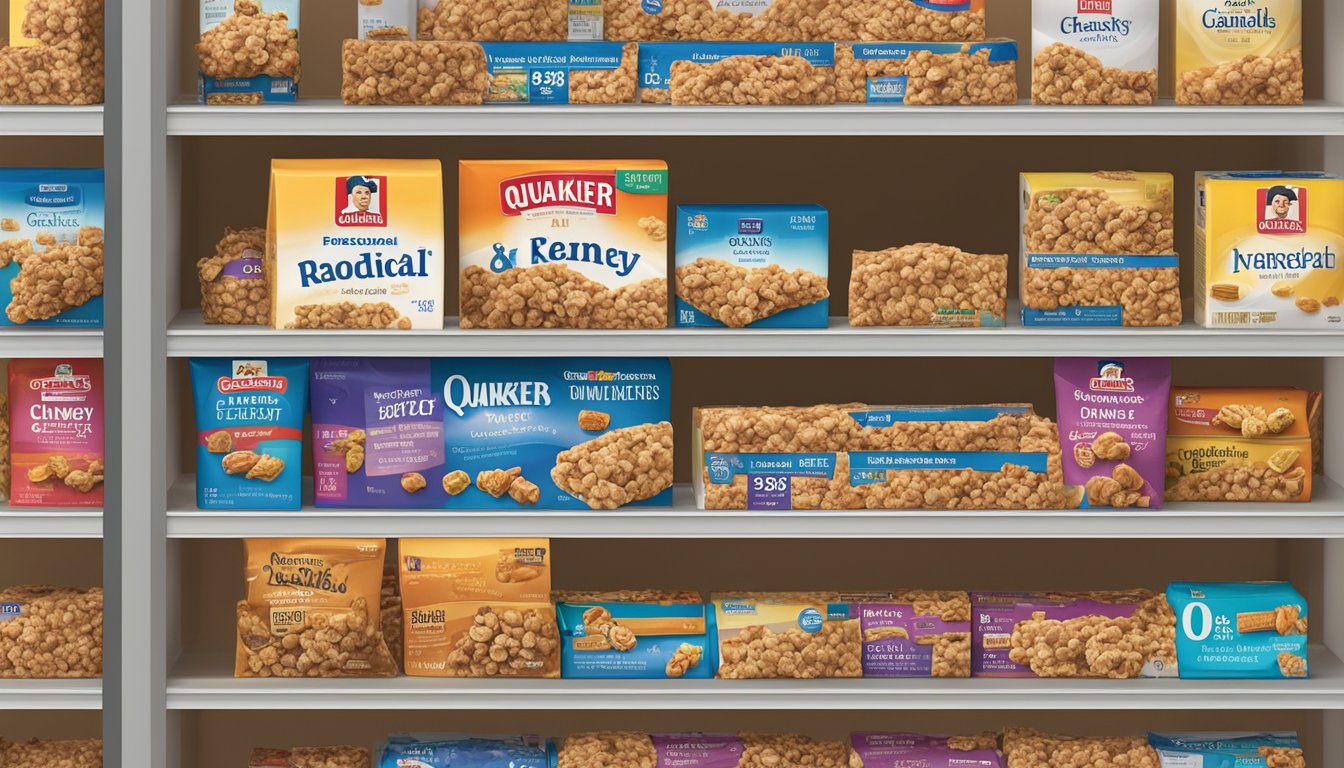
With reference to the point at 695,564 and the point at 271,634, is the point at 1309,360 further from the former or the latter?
the point at 271,634

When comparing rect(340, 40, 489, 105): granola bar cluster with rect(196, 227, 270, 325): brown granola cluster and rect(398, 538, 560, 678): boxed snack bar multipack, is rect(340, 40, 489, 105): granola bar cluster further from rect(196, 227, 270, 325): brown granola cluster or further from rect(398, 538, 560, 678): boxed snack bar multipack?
rect(398, 538, 560, 678): boxed snack bar multipack

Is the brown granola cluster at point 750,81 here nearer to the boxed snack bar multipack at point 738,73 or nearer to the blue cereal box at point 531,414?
the boxed snack bar multipack at point 738,73

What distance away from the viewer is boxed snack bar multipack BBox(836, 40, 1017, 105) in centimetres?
310

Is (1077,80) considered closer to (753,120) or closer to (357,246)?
(753,120)

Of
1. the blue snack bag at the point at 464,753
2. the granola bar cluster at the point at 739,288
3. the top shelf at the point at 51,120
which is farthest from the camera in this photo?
the blue snack bag at the point at 464,753

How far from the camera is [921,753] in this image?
10.7ft

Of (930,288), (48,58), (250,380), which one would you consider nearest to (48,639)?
(250,380)

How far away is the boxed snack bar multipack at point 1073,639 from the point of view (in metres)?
3.22

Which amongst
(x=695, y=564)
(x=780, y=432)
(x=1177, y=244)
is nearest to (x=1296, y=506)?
(x=1177, y=244)

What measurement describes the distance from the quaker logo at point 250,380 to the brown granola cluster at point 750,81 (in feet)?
3.08

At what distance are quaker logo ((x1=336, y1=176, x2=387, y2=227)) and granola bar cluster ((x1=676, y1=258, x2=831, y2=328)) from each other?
587 millimetres

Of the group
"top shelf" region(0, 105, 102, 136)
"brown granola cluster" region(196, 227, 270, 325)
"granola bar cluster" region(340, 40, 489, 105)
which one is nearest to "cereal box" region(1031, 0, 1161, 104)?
"granola bar cluster" region(340, 40, 489, 105)

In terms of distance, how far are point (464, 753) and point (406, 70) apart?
1.35 meters

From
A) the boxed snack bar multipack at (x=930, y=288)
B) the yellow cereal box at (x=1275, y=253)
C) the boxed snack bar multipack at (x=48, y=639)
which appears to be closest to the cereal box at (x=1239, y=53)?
the yellow cereal box at (x=1275, y=253)
